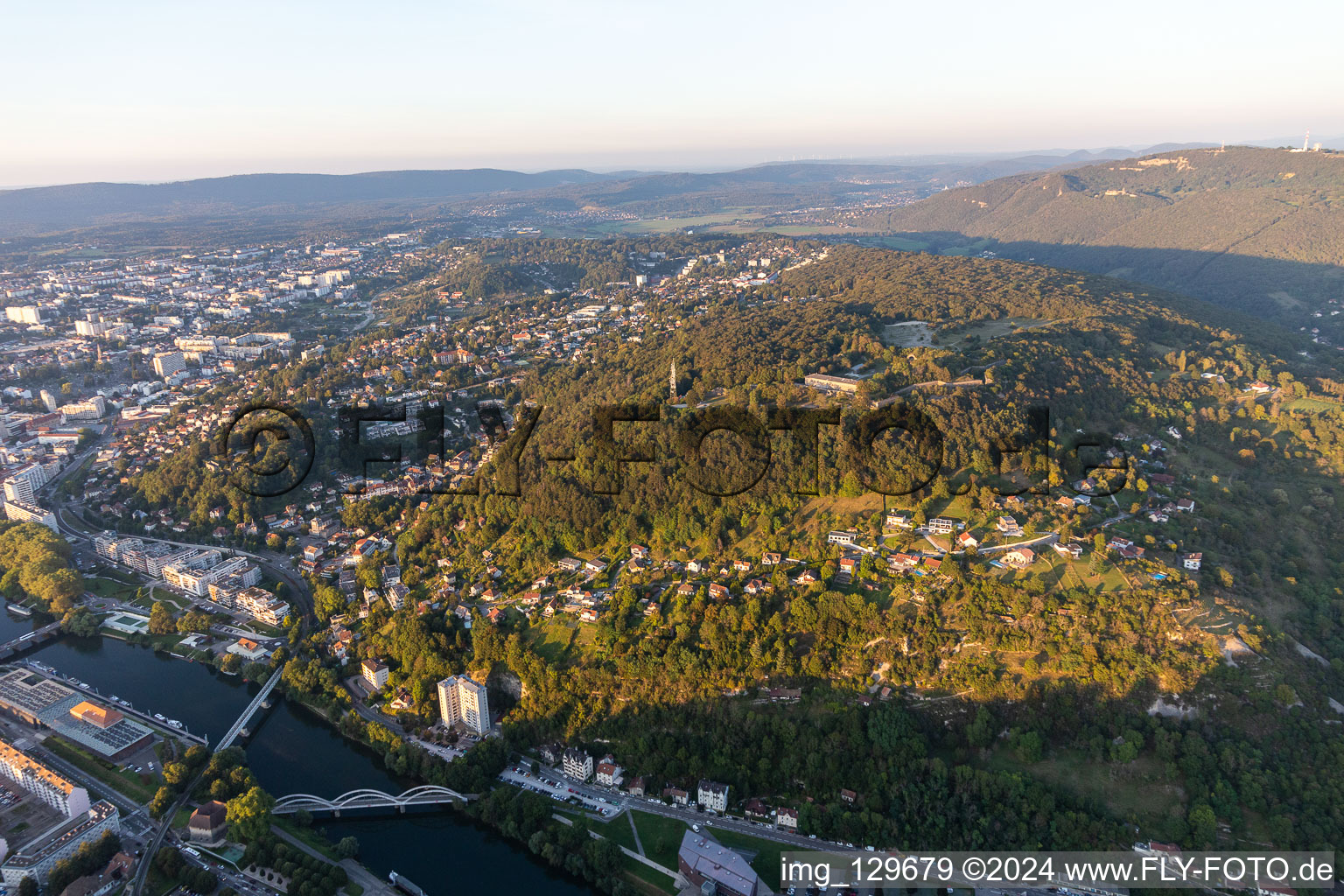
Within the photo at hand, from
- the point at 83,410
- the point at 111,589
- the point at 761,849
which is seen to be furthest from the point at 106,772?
the point at 83,410

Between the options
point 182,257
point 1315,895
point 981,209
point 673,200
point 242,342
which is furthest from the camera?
point 673,200

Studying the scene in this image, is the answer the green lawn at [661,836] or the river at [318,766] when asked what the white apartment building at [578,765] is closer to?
the green lawn at [661,836]

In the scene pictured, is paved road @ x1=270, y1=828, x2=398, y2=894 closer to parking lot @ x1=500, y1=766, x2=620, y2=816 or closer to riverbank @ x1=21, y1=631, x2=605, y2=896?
riverbank @ x1=21, y1=631, x2=605, y2=896

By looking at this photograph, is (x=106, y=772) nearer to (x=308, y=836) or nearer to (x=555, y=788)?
(x=308, y=836)

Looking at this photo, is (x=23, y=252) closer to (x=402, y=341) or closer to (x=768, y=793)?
(x=402, y=341)

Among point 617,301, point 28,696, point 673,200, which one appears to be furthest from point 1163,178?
point 28,696

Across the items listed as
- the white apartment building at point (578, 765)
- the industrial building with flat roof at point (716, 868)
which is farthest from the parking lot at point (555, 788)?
the industrial building with flat roof at point (716, 868)
